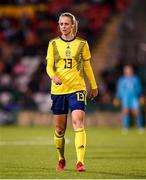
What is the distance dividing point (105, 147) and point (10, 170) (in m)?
6.09

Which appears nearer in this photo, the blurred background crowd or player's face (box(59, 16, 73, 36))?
player's face (box(59, 16, 73, 36))

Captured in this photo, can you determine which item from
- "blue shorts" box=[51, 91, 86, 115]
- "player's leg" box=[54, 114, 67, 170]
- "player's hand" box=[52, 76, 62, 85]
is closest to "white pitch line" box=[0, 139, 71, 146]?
"player's leg" box=[54, 114, 67, 170]

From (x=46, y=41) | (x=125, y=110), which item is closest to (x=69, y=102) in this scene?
(x=125, y=110)

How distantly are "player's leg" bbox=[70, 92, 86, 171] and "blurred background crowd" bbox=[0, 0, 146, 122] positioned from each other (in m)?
17.0

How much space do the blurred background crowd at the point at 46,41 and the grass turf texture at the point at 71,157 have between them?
6.47 m

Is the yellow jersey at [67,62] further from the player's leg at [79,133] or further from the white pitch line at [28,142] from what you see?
the white pitch line at [28,142]

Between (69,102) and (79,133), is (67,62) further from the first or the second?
(79,133)

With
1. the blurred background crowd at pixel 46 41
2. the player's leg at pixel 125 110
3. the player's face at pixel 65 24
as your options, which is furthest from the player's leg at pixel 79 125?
the blurred background crowd at pixel 46 41

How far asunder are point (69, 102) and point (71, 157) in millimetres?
3094

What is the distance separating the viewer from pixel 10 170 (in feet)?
37.8

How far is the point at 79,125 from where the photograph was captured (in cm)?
1123

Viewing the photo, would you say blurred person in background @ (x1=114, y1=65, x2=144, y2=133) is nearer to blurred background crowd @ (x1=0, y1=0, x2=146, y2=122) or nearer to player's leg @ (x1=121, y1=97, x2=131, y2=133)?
player's leg @ (x1=121, y1=97, x2=131, y2=133)

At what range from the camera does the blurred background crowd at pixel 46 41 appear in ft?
94.9

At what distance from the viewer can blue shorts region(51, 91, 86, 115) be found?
1132 cm
